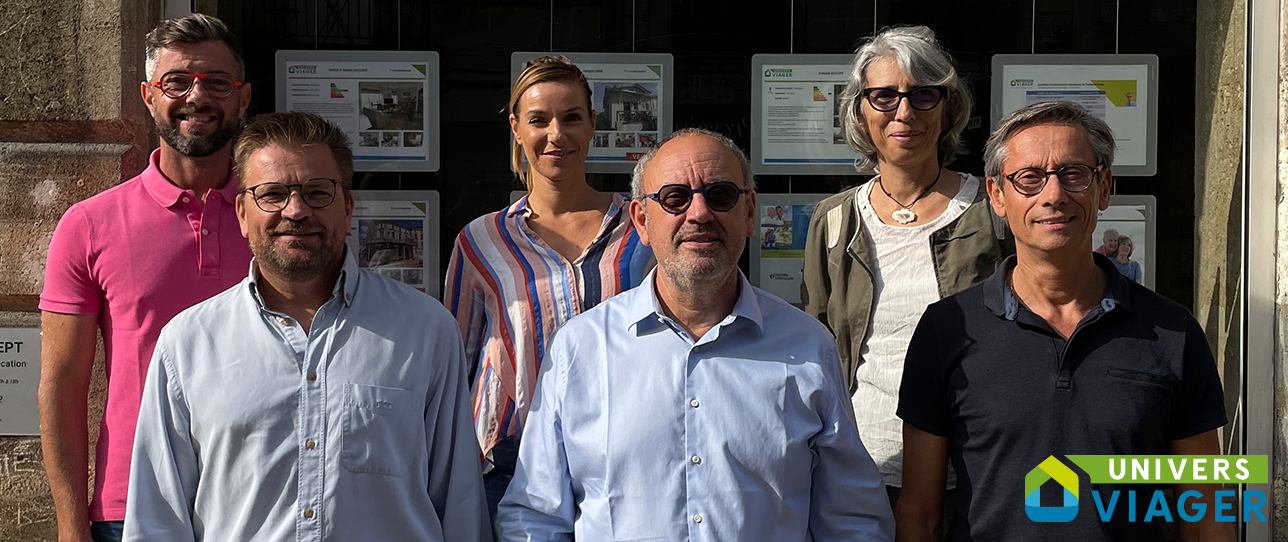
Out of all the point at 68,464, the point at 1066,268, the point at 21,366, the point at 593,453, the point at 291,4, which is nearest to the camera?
the point at 593,453

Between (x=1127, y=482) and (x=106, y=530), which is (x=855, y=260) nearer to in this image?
(x=1127, y=482)

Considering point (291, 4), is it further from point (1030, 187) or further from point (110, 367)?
point (1030, 187)

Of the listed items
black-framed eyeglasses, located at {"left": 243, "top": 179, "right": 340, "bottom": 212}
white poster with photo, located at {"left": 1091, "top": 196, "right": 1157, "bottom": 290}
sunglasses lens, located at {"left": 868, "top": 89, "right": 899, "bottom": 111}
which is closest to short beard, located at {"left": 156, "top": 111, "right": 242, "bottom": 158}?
black-framed eyeglasses, located at {"left": 243, "top": 179, "right": 340, "bottom": 212}

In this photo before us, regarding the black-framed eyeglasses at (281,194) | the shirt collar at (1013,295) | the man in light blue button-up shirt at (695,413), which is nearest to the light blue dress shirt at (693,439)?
the man in light blue button-up shirt at (695,413)

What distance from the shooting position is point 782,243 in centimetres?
426

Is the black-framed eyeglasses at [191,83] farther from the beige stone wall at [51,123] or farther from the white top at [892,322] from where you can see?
the white top at [892,322]

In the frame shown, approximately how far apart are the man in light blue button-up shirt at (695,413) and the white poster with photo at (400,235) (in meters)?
1.64

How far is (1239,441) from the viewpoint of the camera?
402 centimetres

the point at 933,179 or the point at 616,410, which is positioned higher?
the point at 933,179

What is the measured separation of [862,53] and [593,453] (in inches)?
69.4

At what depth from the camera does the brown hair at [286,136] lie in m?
2.70

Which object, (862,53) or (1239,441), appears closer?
(862,53)

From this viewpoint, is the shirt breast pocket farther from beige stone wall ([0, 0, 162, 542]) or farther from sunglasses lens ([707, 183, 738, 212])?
beige stone wall ([0, 0, 162, 542])

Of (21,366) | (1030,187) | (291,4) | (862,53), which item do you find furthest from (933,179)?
(21,366)
